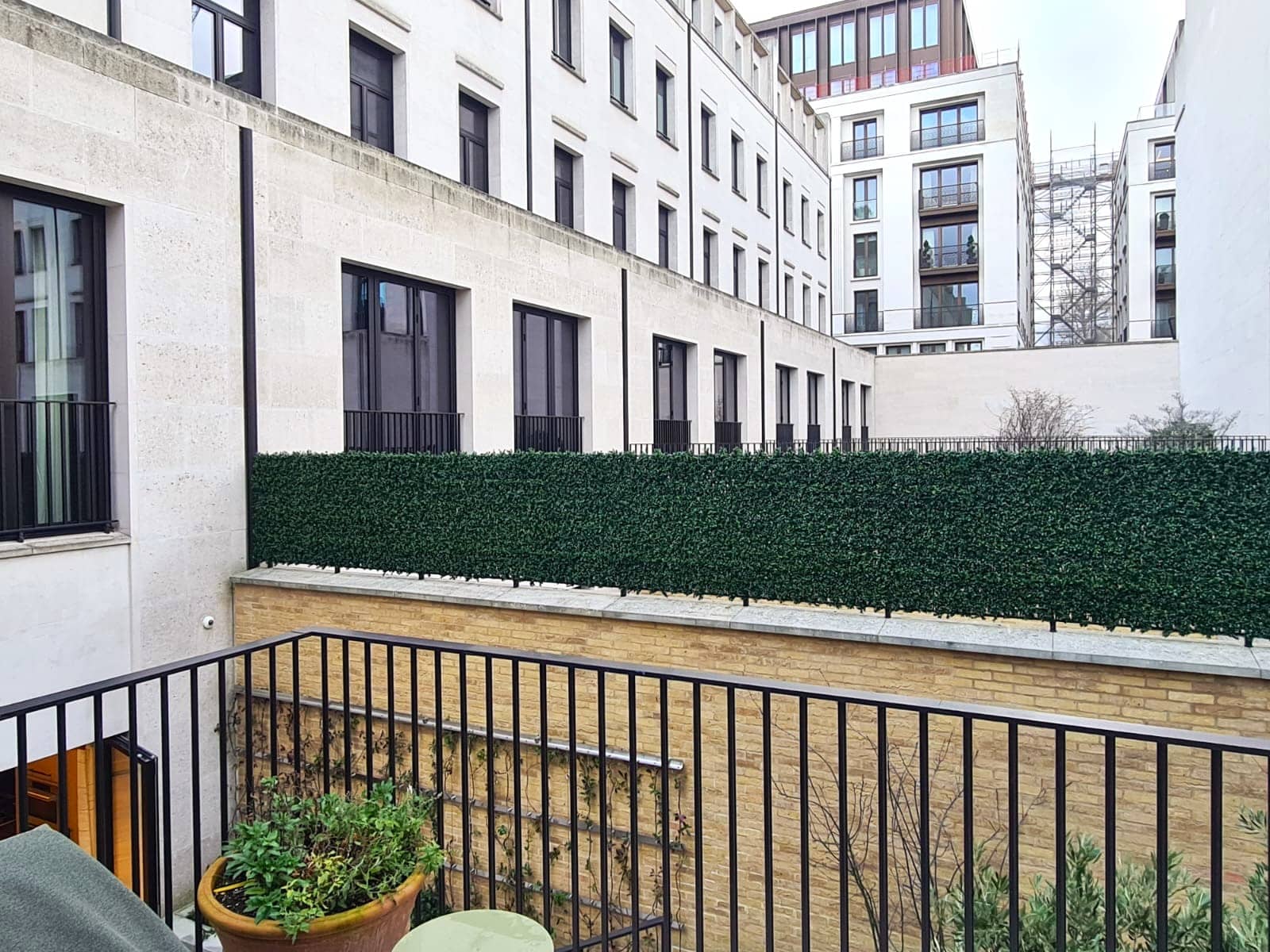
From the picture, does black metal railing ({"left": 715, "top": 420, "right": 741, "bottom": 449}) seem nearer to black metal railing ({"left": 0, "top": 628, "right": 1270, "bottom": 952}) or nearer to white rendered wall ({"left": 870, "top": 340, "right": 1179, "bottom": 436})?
black metal railing ({"left": 0, "top": 628, "right": 1270, "bottom": 952})

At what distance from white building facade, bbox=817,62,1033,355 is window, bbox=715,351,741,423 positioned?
848 inches

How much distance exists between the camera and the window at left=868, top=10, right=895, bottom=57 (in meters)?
45.1

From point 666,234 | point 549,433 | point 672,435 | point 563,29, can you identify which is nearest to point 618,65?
point 563,29

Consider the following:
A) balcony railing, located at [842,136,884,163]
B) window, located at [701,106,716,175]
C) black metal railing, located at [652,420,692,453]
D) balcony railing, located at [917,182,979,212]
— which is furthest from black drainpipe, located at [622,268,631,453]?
balcony railing, located at [842,136,884,163]

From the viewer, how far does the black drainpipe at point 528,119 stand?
15.5 meters

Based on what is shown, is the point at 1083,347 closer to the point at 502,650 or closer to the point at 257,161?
the point at 257,161

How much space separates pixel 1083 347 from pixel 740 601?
29145 millimetres

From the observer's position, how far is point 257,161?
891cm

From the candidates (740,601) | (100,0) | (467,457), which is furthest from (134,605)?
(100,0)

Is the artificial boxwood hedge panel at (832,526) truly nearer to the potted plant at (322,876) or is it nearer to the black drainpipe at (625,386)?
the potted plant at (322,876)

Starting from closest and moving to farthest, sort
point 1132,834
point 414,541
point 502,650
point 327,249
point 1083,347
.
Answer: point 502,650 < point 1132,834 < point 414,541 < point 327,249 < point 1083,347

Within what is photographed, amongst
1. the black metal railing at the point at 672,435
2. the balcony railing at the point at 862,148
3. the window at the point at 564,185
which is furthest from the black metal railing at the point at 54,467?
the balcony railing at the point at 862,148

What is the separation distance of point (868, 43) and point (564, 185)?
35838 mm

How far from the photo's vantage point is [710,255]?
79.0 ft
